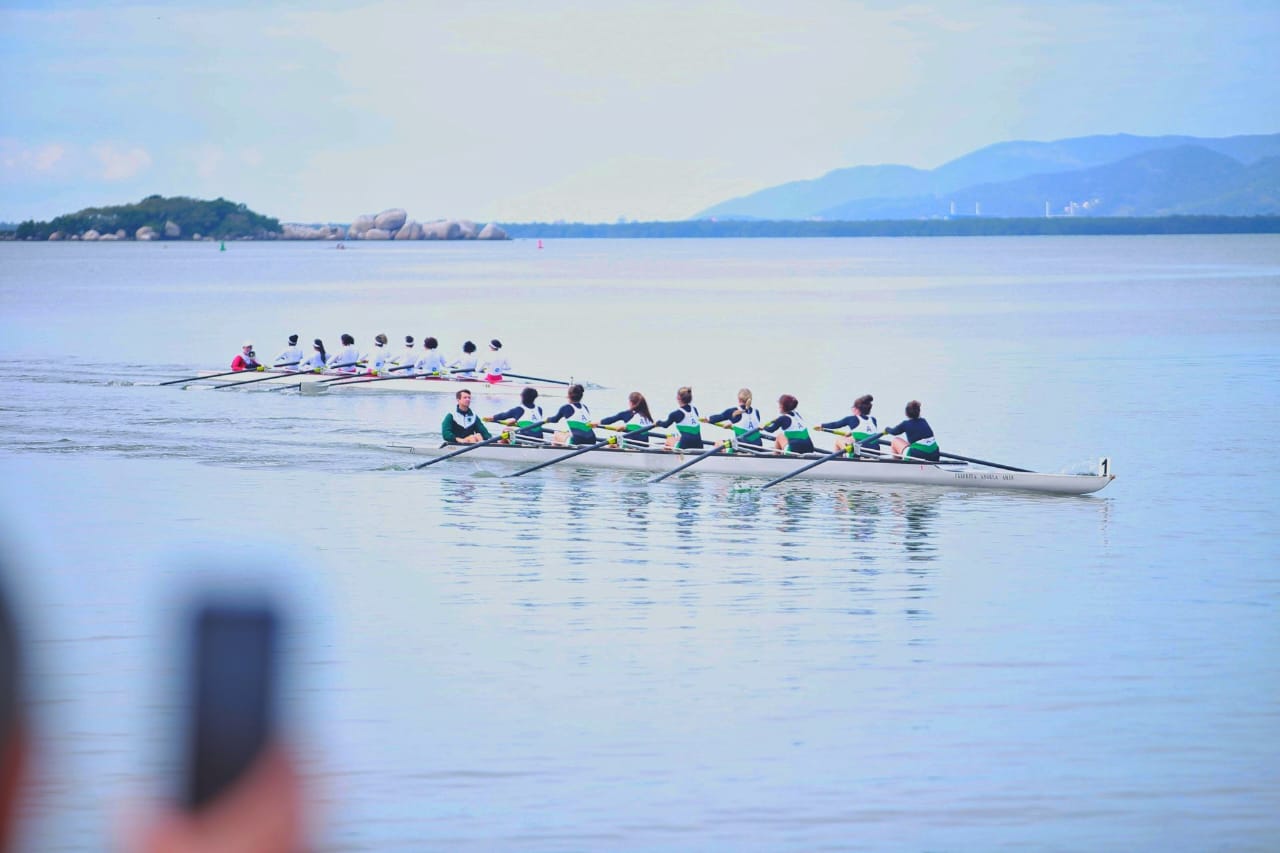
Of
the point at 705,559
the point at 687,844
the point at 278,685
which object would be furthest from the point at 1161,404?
the point at 278,685

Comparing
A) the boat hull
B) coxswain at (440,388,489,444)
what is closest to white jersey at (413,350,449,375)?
coxswain at (440,388,489,444)

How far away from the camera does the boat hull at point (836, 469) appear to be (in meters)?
22.1

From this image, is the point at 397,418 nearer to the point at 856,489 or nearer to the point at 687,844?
the point at 856,489

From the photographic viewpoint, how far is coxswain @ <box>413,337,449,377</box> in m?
34.9

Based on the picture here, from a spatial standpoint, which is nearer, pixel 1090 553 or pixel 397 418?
pixel 1090 553

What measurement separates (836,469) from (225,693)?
72.3ft

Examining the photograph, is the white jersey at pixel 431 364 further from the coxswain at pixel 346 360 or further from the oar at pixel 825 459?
the oar at pixel 825 459

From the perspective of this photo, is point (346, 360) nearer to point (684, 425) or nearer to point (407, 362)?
point (407, 362)

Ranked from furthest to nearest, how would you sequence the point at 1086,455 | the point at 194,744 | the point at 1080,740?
the point at 1086,455 → the point at 1080,740 → the point at 194,744

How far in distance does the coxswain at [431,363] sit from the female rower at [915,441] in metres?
15.2

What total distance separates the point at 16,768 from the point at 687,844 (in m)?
Answer: 8.90

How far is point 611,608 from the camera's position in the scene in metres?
15.4

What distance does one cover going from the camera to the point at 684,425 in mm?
23312

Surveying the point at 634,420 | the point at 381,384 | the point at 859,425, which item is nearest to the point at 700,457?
the point at 634,420
